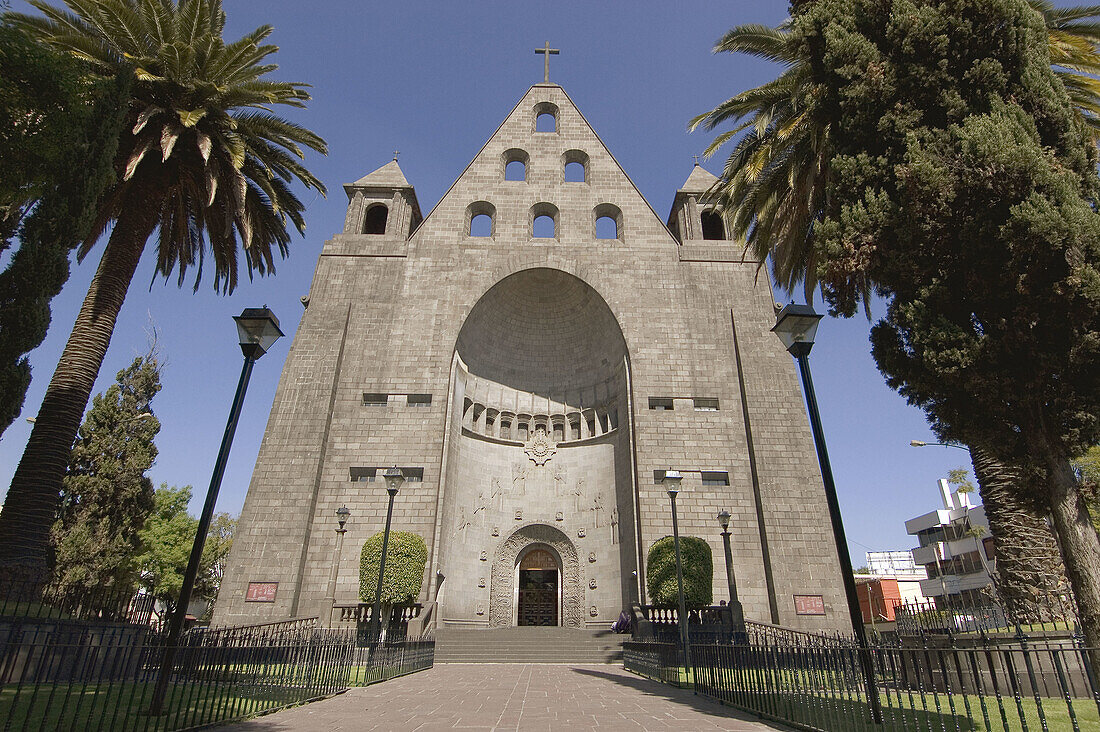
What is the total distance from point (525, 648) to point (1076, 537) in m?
15.8

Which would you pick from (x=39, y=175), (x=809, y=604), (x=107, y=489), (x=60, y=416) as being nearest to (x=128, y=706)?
(x=39, y=175)

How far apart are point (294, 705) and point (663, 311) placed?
20744 millimetres

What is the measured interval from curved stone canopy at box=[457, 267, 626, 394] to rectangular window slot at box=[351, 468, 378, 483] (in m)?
6.79

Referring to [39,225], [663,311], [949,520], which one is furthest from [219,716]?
[949,520]

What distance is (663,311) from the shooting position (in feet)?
85.2

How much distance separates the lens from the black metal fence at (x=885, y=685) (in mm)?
6023

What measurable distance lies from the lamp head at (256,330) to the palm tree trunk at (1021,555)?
11.7m

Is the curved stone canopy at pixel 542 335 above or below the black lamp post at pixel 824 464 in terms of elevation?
above

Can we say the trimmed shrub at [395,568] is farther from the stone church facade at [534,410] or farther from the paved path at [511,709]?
the paved path at [511,709]

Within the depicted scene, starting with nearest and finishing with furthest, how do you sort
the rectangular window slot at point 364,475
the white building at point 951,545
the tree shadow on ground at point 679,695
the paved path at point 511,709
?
1. the paved path at point 511,709
2. the tree shadow on ground at point 679,695
3. the rectangular window slot at point 364,475
4. the white building at point 951,545

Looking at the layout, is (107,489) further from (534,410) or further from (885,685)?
(885,685)

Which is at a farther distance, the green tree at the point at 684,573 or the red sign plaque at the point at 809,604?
the red sign plaque at the point at 809,604

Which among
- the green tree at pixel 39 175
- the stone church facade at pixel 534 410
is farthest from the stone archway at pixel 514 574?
the green tree at pixel 39 175

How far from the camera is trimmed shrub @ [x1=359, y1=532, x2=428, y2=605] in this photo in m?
18.5
